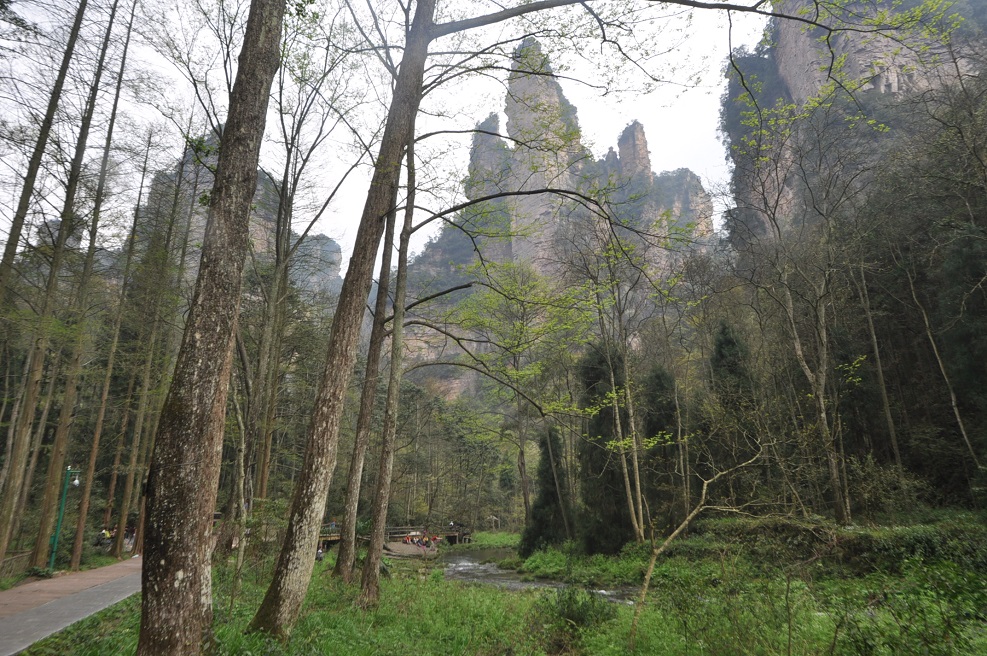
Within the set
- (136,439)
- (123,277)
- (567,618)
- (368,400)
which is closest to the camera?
(567,618)

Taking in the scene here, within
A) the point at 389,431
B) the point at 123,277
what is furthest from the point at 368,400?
the point at 123,277

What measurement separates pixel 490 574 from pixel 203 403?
1528cm

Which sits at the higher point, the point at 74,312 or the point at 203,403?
the point at 74,312

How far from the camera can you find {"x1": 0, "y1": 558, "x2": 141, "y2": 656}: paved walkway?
514 centimetres

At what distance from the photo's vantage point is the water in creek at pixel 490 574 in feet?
35.7

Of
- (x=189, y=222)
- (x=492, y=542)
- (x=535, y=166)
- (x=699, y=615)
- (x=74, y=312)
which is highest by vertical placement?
(x=189, y=222)

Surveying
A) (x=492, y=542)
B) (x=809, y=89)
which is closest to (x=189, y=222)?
(x=492, y=542)

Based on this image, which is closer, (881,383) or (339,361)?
(339,361)

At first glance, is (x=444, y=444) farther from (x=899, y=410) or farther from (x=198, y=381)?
(x=198, y=381)

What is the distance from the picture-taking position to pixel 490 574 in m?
16.0

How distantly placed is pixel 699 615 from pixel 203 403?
454cm

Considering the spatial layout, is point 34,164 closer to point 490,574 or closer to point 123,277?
point 123,277

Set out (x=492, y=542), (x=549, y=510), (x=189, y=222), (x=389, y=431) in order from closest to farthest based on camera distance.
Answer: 1. (x=389, y=431)
2. (x=189, y=222)
3. (x=549, y=510)
4. (x=492, y=542)

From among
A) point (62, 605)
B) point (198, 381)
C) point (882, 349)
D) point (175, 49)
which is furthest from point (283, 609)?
point (882, 349)
